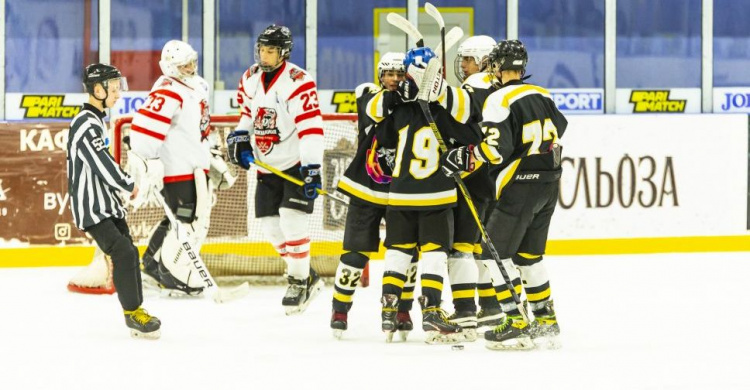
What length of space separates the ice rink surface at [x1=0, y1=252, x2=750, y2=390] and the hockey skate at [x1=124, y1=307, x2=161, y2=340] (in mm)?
42

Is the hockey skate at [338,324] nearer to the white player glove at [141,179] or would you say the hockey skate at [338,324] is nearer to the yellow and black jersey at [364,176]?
the yellow and black jersey at [364,176]

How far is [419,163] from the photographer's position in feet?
14.7

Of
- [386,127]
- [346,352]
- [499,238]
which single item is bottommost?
[346,352]

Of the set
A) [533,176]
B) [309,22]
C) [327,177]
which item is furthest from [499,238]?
[309,22]

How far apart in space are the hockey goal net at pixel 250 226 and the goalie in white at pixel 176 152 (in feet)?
1.53

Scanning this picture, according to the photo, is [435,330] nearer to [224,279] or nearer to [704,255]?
[224,279]

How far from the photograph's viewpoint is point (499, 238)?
4371 millimetres

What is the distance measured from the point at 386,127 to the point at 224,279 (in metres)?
2.07

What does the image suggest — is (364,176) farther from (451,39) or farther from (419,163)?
(451,39)

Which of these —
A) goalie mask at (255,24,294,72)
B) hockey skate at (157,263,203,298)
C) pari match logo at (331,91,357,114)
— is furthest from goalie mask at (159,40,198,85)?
pari match logo at (331,91,357,114)

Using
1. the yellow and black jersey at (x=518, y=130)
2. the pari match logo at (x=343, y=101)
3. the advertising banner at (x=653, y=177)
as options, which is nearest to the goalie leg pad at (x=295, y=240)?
the yellow and black jersey at (x=518, y=130)

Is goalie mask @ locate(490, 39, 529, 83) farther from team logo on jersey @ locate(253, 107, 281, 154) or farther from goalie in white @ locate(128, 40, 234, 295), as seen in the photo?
goalie in white @ locate(128, 40, 234, 295)

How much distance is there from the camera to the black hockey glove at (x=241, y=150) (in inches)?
215

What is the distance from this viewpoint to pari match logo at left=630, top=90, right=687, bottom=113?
28.4 feet
